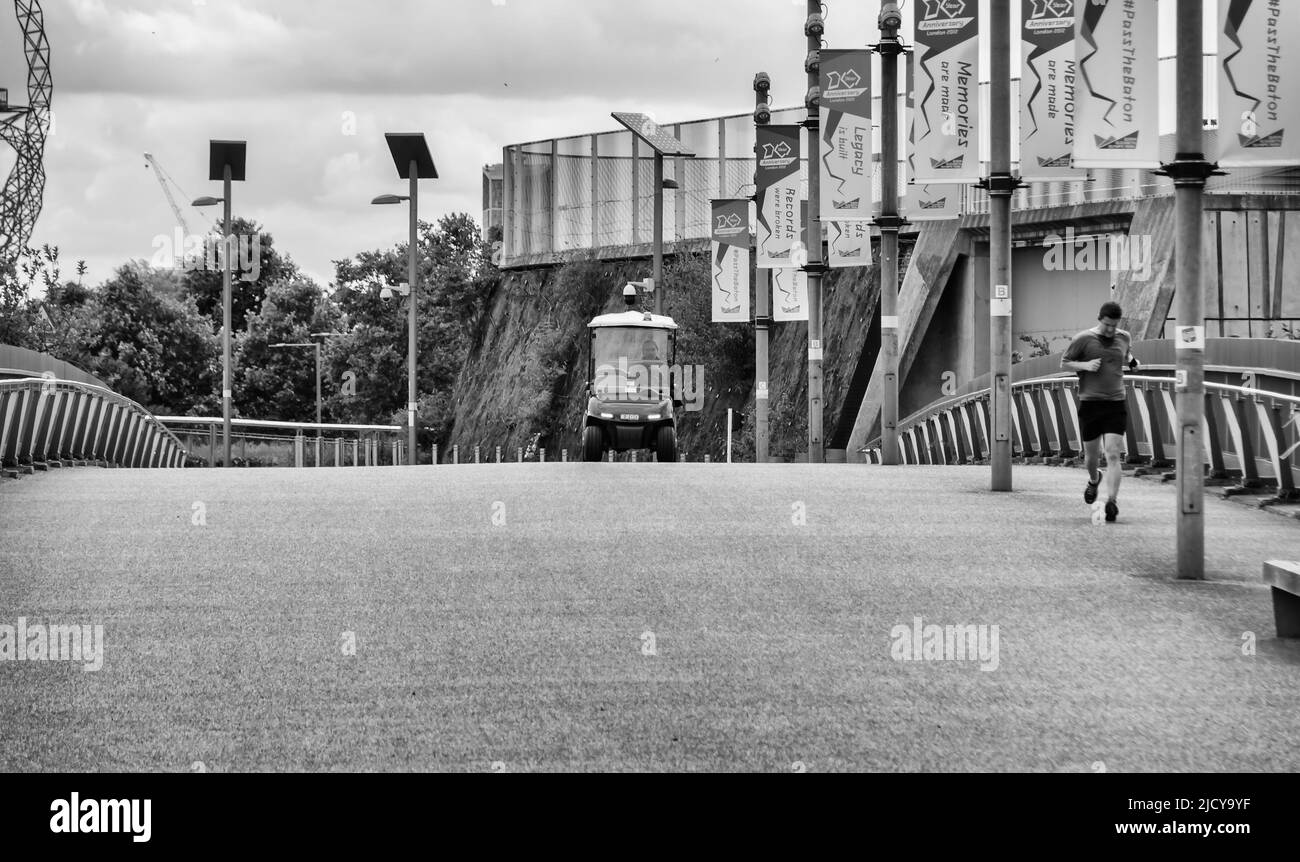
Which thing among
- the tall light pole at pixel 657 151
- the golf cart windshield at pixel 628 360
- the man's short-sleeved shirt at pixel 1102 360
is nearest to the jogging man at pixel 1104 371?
the man's short-sleeved shirt at pixel 1102 360

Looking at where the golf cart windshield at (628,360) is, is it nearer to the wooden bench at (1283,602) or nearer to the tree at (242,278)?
the wooden bench at (1283,602)

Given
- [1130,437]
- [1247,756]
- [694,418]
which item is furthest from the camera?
[694,418]

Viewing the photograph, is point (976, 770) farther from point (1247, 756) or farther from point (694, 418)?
point (694, 418)

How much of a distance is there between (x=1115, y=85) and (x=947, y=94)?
7.28 meters

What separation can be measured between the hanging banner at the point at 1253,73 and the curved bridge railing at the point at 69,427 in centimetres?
1612

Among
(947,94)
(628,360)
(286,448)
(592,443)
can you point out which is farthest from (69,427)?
(286,448)

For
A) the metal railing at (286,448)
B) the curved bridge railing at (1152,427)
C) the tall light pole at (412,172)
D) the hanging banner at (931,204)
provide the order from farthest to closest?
the metal railing at (286,448) → the tall light pole at (412,172) → the hanging banner at (931,204) → the curved bridge railing at (1152,427)

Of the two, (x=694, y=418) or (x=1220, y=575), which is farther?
(x=694, y=418)

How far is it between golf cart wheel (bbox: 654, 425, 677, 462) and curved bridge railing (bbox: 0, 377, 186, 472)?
1035 centimetres

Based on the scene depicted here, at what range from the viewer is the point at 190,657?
390 inches

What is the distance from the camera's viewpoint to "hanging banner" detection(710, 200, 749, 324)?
147ft

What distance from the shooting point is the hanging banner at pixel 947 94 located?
24.4m
